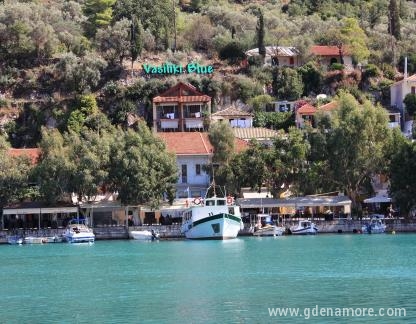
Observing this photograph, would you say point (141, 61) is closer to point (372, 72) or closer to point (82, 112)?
point (82, 112)

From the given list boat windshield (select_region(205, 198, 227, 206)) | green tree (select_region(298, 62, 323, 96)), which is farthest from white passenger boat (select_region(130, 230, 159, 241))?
green tree (select_region(298, 62, 323, 96))

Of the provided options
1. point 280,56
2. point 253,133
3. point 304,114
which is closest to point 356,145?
point 253,133

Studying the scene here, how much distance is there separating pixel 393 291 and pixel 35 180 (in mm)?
48500

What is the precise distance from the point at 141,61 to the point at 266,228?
3985 centimetres

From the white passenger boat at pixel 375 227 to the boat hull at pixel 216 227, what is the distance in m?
9.78

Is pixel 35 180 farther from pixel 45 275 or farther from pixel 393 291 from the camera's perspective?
pixel 393 291

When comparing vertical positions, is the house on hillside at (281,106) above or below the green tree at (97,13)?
below

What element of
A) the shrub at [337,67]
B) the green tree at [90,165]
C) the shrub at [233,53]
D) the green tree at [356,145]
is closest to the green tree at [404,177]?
the green tree at [356,145]

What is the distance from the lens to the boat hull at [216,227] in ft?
273

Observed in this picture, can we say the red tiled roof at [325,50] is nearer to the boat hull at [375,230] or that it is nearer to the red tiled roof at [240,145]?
the red tiled roof at [240,145]

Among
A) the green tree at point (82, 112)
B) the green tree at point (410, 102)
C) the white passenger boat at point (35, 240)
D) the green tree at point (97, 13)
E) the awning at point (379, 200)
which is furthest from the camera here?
the green tree at point (97, 13)

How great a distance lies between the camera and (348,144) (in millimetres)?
89438

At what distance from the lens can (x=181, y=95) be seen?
368ft

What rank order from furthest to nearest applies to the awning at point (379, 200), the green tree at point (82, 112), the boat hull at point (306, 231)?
the green tree at point (82, 112)
the awning at point (379, 200)
the boat hull at point (306, 231)
